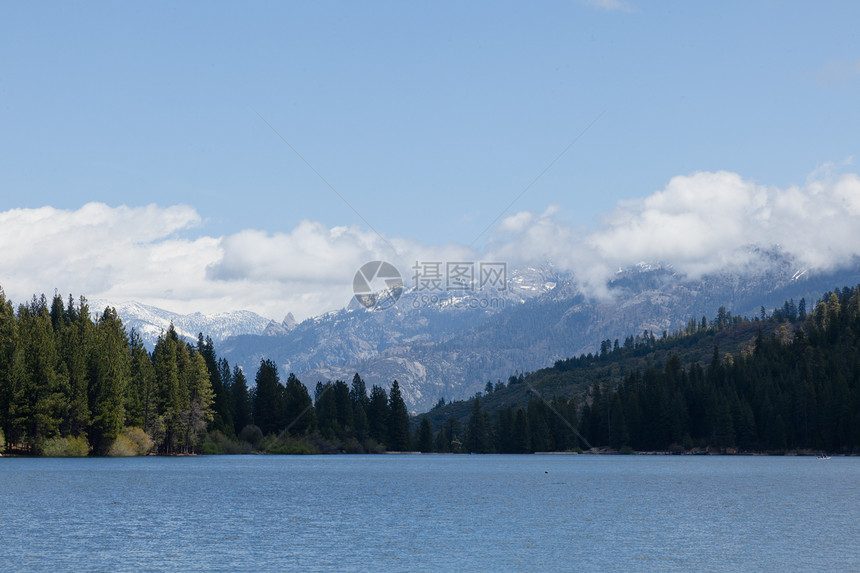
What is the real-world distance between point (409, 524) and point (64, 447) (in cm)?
9842

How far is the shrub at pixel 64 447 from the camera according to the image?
148625 mm

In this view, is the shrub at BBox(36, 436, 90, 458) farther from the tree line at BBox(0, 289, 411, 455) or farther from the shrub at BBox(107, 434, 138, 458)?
the shrub at BBox(107, 434, 138, 458)

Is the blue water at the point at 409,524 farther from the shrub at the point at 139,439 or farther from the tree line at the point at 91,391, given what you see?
the shrub at the point at 139,439

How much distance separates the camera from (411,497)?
9912cm

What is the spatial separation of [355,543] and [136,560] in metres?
15.5

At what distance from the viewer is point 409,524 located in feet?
241

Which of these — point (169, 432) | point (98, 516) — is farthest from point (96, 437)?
point (98, 516)

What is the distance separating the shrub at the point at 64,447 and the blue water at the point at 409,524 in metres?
25.9

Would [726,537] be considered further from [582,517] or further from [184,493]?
[184,493]

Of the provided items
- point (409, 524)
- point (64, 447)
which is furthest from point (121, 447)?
point (409, 524)

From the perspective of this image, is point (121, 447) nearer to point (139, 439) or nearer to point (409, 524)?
point (139, 439)

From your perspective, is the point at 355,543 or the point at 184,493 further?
the point at 184,493

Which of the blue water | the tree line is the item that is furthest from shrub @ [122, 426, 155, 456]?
the blue water

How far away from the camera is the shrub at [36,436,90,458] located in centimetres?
14862
